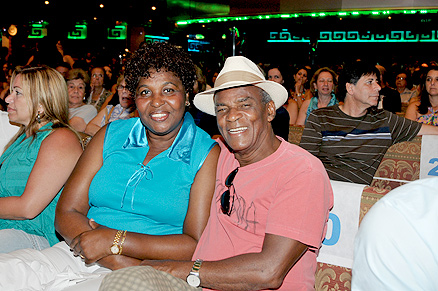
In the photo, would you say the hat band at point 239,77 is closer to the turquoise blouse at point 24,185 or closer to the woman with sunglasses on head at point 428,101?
the turquoise blouse at point 24,185

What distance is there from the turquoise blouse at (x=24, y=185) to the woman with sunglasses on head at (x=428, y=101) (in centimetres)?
441

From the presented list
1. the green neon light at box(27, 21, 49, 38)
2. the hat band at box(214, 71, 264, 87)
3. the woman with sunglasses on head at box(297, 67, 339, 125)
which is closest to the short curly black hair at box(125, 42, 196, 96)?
the hat band at box(214, 71, 264, 87)

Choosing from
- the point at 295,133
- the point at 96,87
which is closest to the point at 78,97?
the point at 96,87

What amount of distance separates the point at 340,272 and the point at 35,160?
1.84m

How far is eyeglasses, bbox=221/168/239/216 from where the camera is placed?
203 cm

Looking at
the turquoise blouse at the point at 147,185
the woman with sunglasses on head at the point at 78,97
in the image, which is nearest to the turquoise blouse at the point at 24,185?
the turquoise blouse at the point at 147,185

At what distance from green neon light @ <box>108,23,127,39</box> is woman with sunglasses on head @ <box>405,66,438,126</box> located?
2087 centimetres

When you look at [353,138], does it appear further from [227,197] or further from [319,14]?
[319,14]

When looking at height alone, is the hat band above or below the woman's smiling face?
above

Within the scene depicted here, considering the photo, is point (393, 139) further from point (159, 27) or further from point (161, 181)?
point (159, 27)

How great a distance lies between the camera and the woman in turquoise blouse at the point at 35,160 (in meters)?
2.56

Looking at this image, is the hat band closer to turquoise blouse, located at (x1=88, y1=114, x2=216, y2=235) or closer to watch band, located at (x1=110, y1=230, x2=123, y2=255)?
turquoise blouse, located at (x1=88, y1=114, x2=216, y2=235)

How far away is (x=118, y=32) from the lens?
24703mm

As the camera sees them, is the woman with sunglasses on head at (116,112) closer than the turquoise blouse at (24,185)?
No
